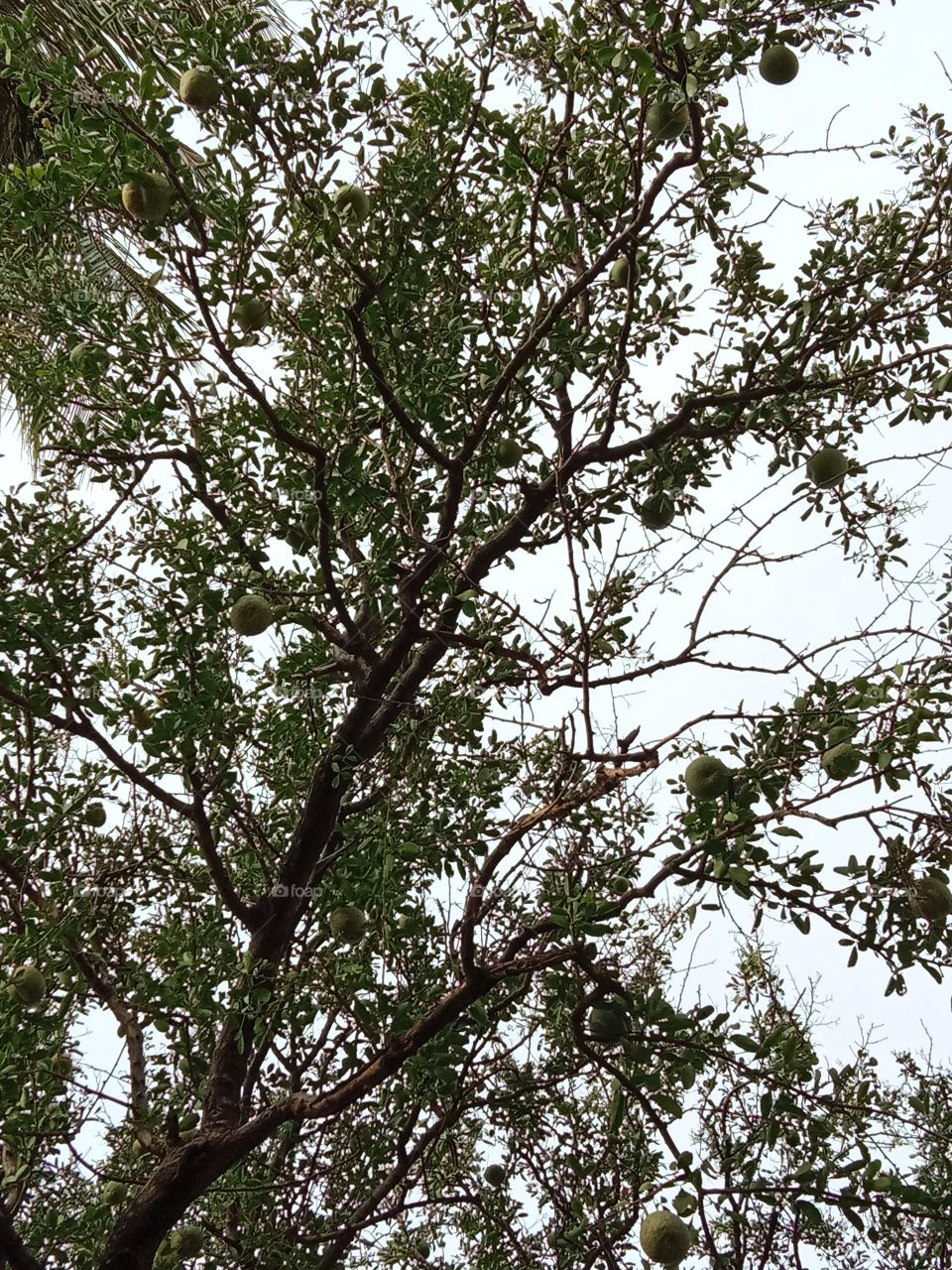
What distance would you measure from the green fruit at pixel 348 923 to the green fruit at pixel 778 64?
2.93 m

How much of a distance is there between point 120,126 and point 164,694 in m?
1.68

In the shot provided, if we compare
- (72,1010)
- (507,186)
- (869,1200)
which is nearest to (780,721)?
(869,1200)

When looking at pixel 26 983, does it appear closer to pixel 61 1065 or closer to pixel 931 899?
pixel 61 1065

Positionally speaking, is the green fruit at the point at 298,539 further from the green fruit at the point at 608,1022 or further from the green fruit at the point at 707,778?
the green fruit at the point at 608,1022

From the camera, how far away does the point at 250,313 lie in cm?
335

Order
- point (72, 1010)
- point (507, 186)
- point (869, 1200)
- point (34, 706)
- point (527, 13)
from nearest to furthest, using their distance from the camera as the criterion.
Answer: point (869, 1200) → point (34, 706) → point (527, 13) → point (507, 186) → point (72, 1010)

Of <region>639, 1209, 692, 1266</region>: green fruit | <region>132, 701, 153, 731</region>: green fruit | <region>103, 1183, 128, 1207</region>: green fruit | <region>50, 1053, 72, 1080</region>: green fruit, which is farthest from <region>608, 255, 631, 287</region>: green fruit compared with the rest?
<region>103, 1183, 128, 1207</region>: green fruit

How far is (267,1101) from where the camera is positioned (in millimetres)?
4203

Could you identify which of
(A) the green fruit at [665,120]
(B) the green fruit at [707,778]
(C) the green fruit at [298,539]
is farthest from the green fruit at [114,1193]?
(A) the green fruit at [665,120]

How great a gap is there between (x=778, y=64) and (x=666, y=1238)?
3.46 metres

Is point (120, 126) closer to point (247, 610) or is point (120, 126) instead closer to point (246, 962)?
point (247, 610)

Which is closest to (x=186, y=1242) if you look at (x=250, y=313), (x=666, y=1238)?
(x=666, y=1238)

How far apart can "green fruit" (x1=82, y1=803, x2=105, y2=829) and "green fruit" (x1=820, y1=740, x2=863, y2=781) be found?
99.5 inches

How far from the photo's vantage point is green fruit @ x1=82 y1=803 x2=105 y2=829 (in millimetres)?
3768
